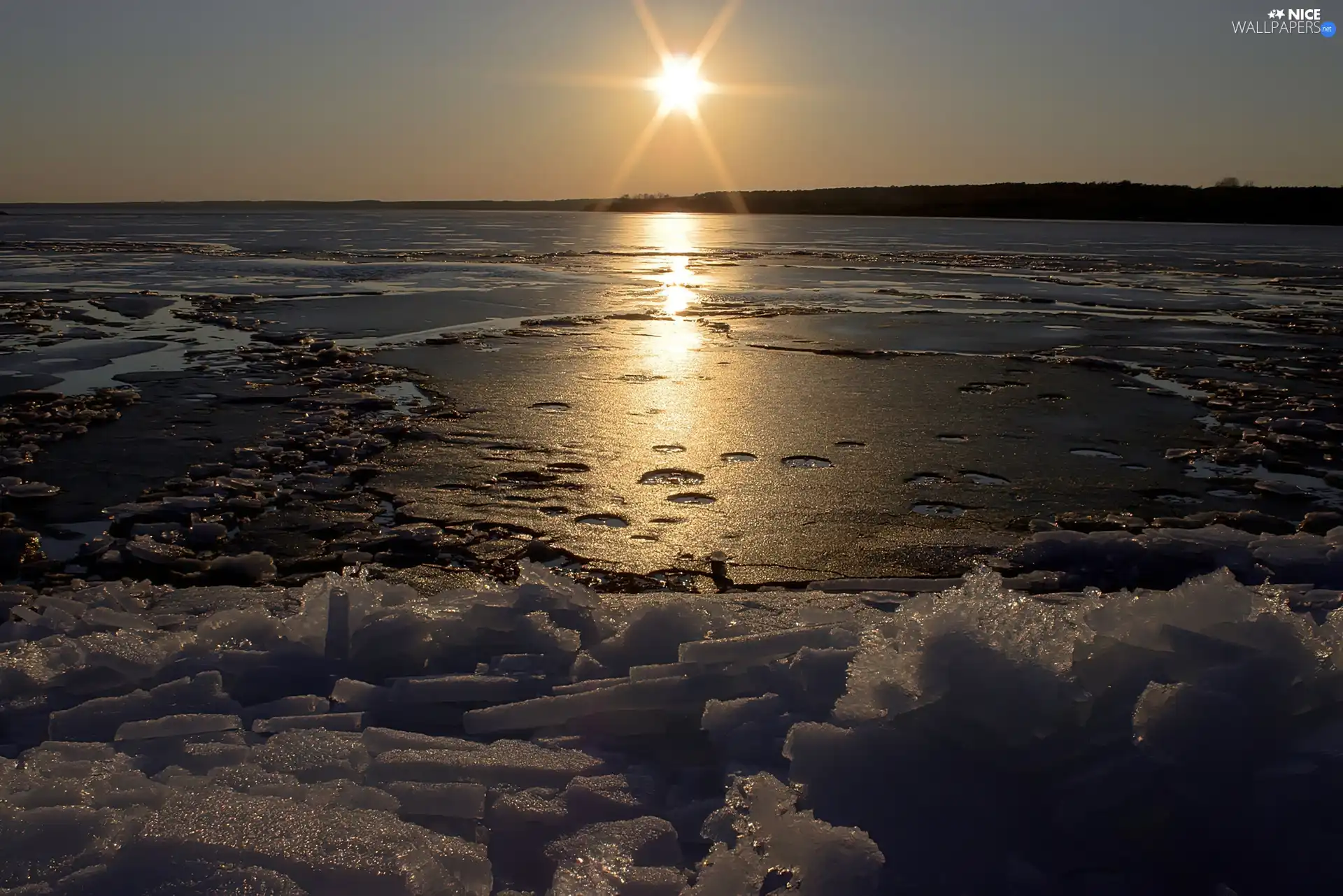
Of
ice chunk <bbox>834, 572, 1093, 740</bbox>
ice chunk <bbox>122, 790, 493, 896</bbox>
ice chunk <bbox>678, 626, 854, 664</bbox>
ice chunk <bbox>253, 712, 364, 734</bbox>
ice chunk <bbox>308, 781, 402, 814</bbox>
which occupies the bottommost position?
ice chunk <bbox>253, 712, 364, 734</bbox>

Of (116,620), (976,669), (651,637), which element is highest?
(976,669)

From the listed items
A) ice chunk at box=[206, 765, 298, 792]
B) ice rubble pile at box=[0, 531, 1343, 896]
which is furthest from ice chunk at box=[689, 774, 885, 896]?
ice chunk at box=[206, 765, 298, 792]

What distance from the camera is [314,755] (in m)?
2.34

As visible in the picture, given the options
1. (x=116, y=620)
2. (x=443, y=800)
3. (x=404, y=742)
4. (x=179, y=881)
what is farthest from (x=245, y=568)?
(x=179, y=881)

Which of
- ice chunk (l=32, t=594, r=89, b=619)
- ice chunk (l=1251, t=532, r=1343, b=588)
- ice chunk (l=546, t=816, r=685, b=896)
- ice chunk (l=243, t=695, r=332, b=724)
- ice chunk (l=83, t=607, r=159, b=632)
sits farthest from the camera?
ice chunk (l=1251, t=532, r=1343, b=588)

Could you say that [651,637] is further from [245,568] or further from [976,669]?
[245,568]

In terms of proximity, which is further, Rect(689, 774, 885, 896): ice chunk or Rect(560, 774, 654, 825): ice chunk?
Rect(560, 774, 654, 825): ice chunk

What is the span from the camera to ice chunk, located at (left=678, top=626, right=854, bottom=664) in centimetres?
262

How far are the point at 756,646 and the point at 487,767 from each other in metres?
0.77

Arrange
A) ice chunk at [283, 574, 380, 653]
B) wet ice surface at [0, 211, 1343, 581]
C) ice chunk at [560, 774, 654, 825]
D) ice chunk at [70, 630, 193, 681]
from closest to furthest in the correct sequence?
ice chunk at [560, 774, 654, 825]
ice chunk at [70, 630, 193, 681]
ice chunk at [283, 574, 380, 653]
wet ice surface at [0, 211, 1343, 581]

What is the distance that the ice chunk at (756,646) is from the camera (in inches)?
103

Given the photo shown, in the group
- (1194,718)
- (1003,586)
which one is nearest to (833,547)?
(1003,586)

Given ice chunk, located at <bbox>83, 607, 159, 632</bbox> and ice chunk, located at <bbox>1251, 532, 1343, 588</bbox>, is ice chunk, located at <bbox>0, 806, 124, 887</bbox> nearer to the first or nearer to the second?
ice chunk, located at <bbox>83, 607, 159, 632</bbox>

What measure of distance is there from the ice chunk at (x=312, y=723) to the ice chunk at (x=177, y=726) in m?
0.07
